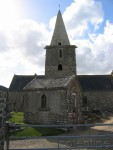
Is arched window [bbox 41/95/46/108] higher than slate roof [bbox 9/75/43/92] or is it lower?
lower

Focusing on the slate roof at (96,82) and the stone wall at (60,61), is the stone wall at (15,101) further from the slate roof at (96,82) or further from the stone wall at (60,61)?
the slate roof at (96,82)

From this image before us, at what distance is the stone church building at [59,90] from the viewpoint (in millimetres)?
29000

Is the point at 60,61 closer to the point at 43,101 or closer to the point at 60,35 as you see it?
the point at 60,35

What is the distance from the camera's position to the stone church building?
29000 millimetres

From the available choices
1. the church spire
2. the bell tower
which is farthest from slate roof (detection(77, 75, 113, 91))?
the church spire

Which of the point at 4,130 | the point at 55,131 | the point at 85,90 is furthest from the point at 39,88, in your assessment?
the point at 85,90

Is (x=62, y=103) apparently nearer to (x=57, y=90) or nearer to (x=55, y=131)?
(x=57, y=90)

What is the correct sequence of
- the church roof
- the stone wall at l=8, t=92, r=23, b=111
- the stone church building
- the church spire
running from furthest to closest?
1. the stone wall at l=8, t=92, r=23, b=111
2. the church spire
3. the church roof
4. the stone church building

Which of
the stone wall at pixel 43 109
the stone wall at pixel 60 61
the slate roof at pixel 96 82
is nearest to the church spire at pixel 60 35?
the stone wall at pixel 60 61

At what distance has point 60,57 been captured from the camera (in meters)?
51.2

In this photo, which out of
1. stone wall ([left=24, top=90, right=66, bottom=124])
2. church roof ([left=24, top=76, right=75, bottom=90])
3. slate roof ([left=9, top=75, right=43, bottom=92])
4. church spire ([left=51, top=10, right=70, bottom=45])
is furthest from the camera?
slate roof ([left=9, top=75, right=43, bottom=92])

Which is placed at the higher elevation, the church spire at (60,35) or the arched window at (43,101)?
the church spire at (60,35)

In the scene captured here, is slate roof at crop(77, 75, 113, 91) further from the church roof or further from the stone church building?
the church roof

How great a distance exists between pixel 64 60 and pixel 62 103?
75.4ft
